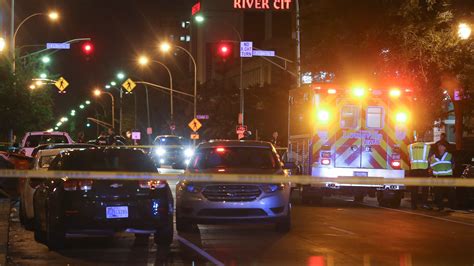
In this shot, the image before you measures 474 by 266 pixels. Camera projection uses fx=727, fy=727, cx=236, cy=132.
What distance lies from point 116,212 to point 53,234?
3.29 feet

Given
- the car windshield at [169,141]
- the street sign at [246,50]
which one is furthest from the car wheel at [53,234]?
the car windshield at [169,141]

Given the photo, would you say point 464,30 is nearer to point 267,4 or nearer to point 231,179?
point 231,179

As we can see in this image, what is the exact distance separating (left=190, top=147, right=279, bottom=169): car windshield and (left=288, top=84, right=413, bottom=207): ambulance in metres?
4.78

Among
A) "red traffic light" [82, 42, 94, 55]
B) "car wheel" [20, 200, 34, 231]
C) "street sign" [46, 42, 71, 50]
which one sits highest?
"street sign" [46, 42, 71, 50]

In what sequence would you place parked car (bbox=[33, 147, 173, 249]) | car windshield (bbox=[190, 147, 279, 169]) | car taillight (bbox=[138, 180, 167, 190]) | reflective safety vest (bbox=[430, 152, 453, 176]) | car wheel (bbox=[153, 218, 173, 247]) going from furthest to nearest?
reflective safety vest (bbox=[430, 152, 453, 176])
car windshield (bbox=[190, 147, 279, 169])
car wheel (bbox=[153, 218, 173, 247])
car taillight (bbox=[138, 180, 167, 190])
parked car (bbox=[33, 147, 173, 249])

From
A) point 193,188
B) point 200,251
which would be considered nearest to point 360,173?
point 193,188

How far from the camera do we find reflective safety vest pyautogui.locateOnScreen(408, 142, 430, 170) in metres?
19.4

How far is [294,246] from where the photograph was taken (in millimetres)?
11477

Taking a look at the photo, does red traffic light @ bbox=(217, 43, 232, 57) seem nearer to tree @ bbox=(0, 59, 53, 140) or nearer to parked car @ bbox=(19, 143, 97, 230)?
tree @ bbox=(0, 59, 53, 140)

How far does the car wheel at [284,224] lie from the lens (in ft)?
43.0

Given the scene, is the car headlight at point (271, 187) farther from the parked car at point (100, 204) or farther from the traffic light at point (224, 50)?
the traffic light at point (224, 50)

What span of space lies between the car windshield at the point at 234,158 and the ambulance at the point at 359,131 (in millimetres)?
4779

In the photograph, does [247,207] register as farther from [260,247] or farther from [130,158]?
[130,158]

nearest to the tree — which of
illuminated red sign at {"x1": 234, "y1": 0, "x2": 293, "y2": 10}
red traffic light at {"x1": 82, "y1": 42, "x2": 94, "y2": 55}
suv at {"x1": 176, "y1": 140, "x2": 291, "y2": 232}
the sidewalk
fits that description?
red traffic light at {"x1": 82, "y1": 42, "x2": 94, "y2": 55}
